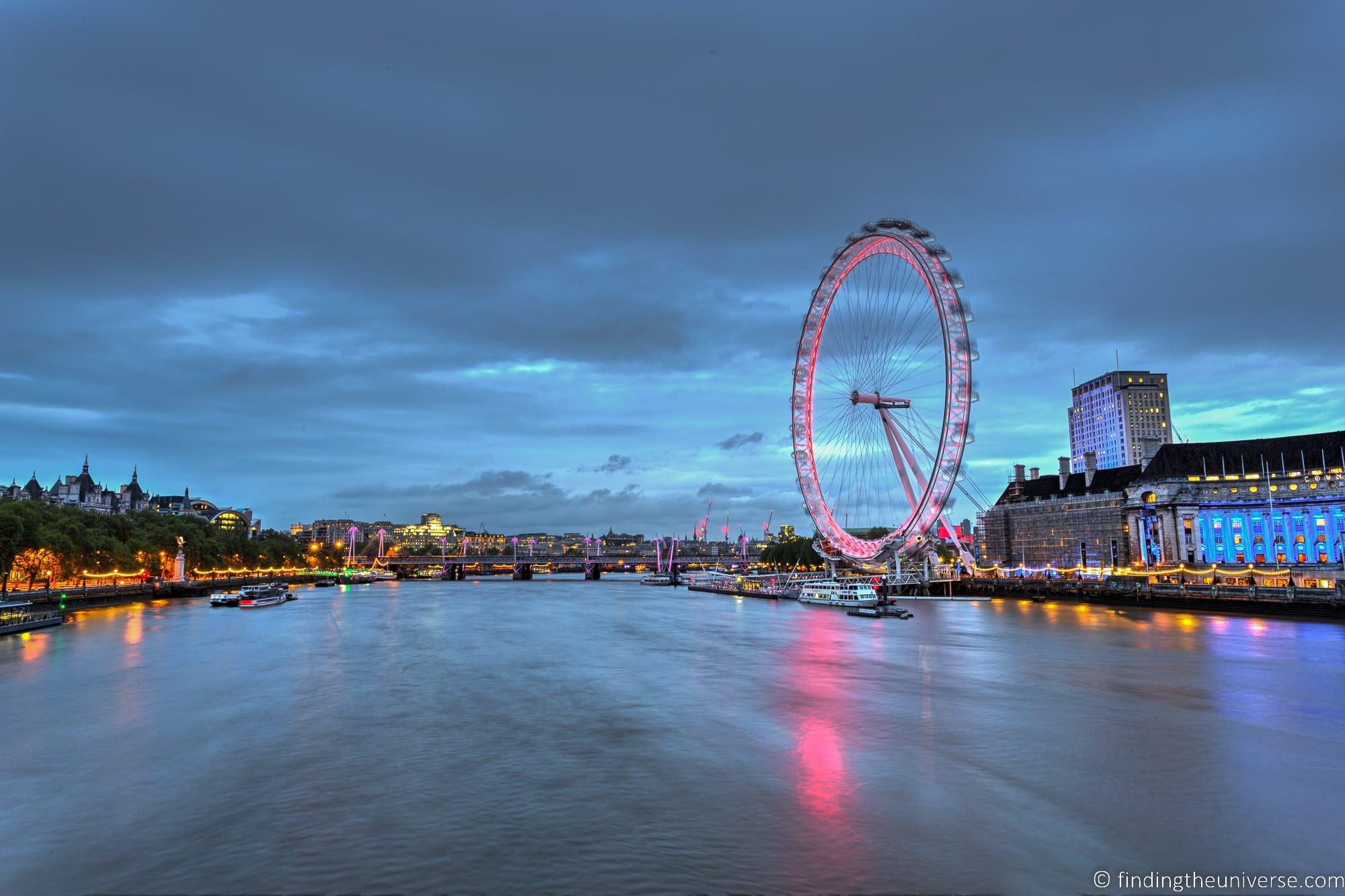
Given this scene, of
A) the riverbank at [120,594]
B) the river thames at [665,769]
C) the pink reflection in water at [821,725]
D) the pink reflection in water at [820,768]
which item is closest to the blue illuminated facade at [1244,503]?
the river thames at [665,769]

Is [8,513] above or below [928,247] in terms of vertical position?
below

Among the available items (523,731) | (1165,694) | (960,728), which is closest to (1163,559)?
(1165,694)

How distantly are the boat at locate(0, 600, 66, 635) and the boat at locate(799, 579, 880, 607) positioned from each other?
8101 cm

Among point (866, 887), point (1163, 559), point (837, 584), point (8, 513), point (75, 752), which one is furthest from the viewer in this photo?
point (1163, 559)

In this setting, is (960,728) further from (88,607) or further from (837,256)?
(88,607)

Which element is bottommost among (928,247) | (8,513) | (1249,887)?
(1249,887)

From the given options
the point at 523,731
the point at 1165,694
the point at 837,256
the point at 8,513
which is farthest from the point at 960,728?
the point at 8,513

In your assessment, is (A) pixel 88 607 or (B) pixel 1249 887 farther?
(A) pixel 88 607

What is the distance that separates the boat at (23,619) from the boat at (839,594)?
81.0 metres

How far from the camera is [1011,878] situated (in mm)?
18609

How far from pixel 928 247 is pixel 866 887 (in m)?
82.9

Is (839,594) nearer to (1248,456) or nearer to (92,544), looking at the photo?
(1248,456)

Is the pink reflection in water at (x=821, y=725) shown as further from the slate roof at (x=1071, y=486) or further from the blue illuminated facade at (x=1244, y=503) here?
the slate roof at (x=1071, y=486)

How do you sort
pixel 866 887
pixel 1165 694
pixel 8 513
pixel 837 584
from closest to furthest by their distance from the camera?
pixel 866 887, pixel 1165 694, pixel 8 513, pixel 837 584
